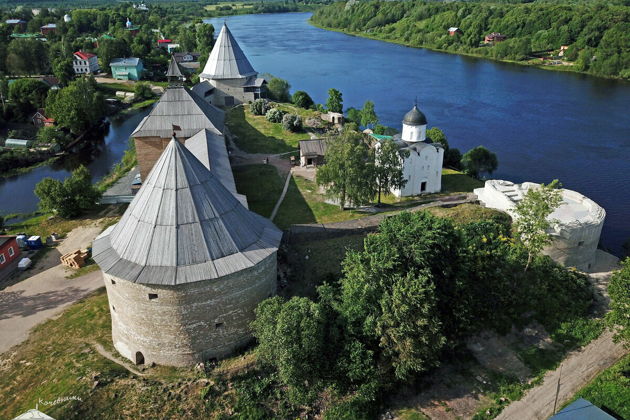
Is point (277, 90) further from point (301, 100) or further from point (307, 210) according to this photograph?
point (307, 210)

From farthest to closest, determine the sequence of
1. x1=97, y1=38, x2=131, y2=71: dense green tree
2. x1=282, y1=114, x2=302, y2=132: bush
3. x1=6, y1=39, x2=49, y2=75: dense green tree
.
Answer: x1=97, y1=38, x2=131, y2=71: dense green tree
x1=6, y1=39, x2=49, y2=75: dense green tree
x1=282, y1=114, x2=302, y2=132: bush

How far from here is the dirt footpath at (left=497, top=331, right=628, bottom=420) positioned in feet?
64.7

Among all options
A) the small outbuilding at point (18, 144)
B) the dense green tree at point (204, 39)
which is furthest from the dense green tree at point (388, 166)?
the dense green tree at point (204, 39)

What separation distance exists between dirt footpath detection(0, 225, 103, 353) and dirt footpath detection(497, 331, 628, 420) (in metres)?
20.6

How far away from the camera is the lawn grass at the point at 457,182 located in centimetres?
3700

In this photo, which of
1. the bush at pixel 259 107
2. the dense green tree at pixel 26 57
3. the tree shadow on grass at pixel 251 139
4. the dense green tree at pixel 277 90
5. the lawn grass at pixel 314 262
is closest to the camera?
the lawn grass at pixel 314 262

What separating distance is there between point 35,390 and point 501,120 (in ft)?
187

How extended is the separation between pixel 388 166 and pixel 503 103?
1741 inches

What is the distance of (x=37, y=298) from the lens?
996 inches

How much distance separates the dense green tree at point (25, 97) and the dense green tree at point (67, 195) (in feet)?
119

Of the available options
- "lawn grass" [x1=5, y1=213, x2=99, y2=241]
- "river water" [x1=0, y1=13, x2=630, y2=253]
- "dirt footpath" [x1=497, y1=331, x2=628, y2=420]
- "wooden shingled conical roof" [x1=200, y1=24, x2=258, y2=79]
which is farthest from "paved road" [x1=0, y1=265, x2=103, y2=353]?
"wooden shingled conical roof" [x1=200, y1=24, x2=258, y2=79]

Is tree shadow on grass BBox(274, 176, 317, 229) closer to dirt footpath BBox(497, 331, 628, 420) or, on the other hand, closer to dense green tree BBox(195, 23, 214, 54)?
dirt footpath BBox(497, 331, 628, 420)

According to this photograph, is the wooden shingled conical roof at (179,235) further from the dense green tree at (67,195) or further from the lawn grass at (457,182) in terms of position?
the lawn grass at (457,182)

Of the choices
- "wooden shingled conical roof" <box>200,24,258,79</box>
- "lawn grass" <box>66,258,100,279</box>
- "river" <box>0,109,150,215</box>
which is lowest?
"river" <box>0,109,150,215</box>
